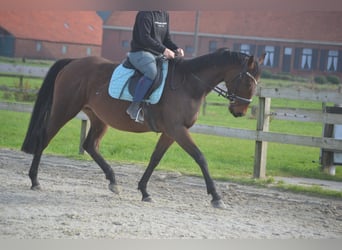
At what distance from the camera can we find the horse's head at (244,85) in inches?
223

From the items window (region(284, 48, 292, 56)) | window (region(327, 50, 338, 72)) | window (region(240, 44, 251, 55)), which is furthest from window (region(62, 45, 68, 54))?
window (region(327, 50, 338, 72))

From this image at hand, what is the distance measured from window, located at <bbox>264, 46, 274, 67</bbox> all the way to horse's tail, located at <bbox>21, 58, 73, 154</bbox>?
210 cm

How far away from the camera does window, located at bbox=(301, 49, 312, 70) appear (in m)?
4.90

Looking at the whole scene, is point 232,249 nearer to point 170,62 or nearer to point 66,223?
point 66,223

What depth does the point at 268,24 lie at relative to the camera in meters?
5.02

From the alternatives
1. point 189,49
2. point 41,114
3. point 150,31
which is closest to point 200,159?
point 150,31

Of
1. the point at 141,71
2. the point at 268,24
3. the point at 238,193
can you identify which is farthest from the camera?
the point at 238,193

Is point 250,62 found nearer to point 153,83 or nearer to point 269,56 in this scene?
point 269,56

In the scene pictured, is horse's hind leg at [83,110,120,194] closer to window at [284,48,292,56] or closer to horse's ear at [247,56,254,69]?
horse's ear at [247,56,254,69]

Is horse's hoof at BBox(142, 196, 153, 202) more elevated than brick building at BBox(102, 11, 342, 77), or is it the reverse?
brick building at BBox(102, 11, 342, 77)

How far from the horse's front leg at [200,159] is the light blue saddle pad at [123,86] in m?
0.40

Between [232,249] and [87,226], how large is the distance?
1132 mm

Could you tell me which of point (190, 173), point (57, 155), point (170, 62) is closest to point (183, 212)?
point (170, 62)

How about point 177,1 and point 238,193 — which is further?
point 238,193
